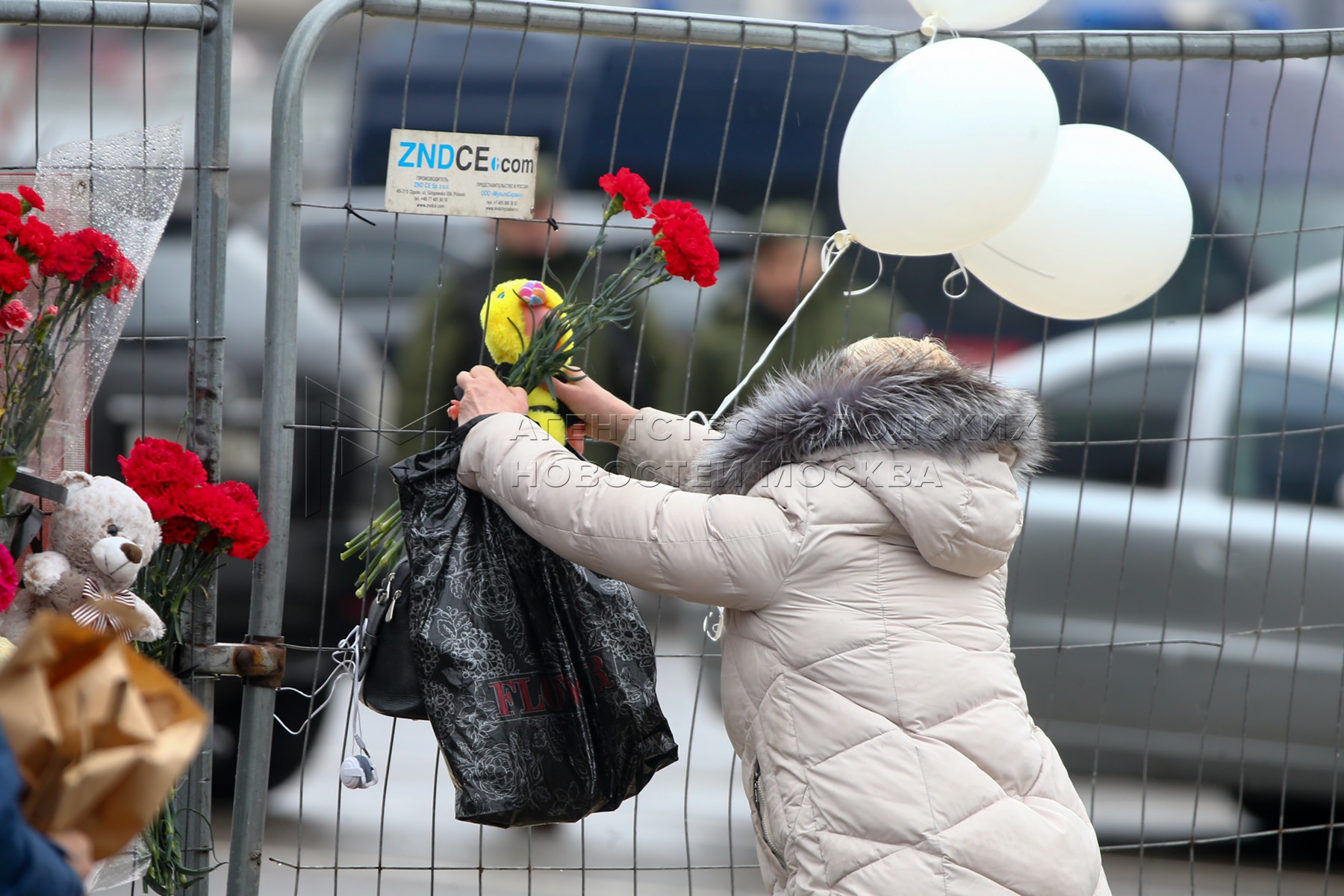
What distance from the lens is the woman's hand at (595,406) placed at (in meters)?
2.28

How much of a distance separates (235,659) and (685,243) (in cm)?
108

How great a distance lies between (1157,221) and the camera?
7.75ft

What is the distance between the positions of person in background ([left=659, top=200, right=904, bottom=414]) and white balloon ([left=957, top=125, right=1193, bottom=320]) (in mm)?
354

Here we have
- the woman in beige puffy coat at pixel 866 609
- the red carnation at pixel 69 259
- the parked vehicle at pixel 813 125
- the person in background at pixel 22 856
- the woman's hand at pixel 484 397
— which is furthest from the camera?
the parked vehicle at pixel 813 125

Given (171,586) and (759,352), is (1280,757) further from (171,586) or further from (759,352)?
(171,586)

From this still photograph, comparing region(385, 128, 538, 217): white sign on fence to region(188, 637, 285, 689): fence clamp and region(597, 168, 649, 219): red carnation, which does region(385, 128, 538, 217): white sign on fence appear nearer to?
region(597, 168, 649, 219): red carnation

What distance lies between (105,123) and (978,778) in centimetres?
525

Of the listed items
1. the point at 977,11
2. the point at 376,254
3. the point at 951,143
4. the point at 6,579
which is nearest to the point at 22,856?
the point at 6,579

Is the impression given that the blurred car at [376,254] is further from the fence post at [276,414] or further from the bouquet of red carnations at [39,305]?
the bouquet of red carnations at [39,305]

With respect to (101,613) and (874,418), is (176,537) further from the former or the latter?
(874,418)

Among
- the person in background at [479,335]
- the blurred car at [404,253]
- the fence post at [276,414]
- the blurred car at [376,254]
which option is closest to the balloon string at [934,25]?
the person in background at [479,335]

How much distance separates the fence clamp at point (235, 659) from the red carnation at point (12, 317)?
674mm

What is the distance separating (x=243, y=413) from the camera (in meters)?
3.71

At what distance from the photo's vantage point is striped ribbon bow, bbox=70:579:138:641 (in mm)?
1950
